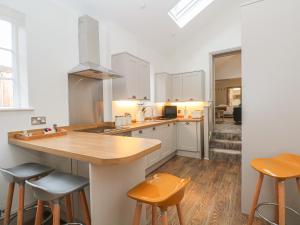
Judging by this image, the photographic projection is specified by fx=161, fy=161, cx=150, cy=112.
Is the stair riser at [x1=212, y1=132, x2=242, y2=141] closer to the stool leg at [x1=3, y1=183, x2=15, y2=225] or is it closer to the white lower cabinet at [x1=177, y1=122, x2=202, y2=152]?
the white lower cabinet at [x1=177, y1=122, x2=202, y2=152]

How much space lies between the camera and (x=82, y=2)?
2.36m

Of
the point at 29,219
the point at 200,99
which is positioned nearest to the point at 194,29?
the point at 200,99

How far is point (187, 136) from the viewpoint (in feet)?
12.7

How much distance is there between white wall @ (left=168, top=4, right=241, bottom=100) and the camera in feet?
13.3

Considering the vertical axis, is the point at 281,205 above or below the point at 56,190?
below

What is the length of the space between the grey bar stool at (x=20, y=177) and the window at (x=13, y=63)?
79 cm

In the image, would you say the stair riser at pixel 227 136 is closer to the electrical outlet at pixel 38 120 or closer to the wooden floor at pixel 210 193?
the wooden floor at pixel 210 193

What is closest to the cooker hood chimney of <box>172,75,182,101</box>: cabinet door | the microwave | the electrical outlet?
the electrical outlet

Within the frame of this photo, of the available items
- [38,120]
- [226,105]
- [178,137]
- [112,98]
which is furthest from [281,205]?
[226,105]

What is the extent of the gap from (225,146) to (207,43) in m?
2.78

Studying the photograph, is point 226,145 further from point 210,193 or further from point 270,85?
point 270,85

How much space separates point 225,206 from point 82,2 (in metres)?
3.36

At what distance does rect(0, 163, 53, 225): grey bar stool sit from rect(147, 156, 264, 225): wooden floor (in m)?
1.19

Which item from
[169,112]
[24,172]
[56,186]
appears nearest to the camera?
[56,186]
